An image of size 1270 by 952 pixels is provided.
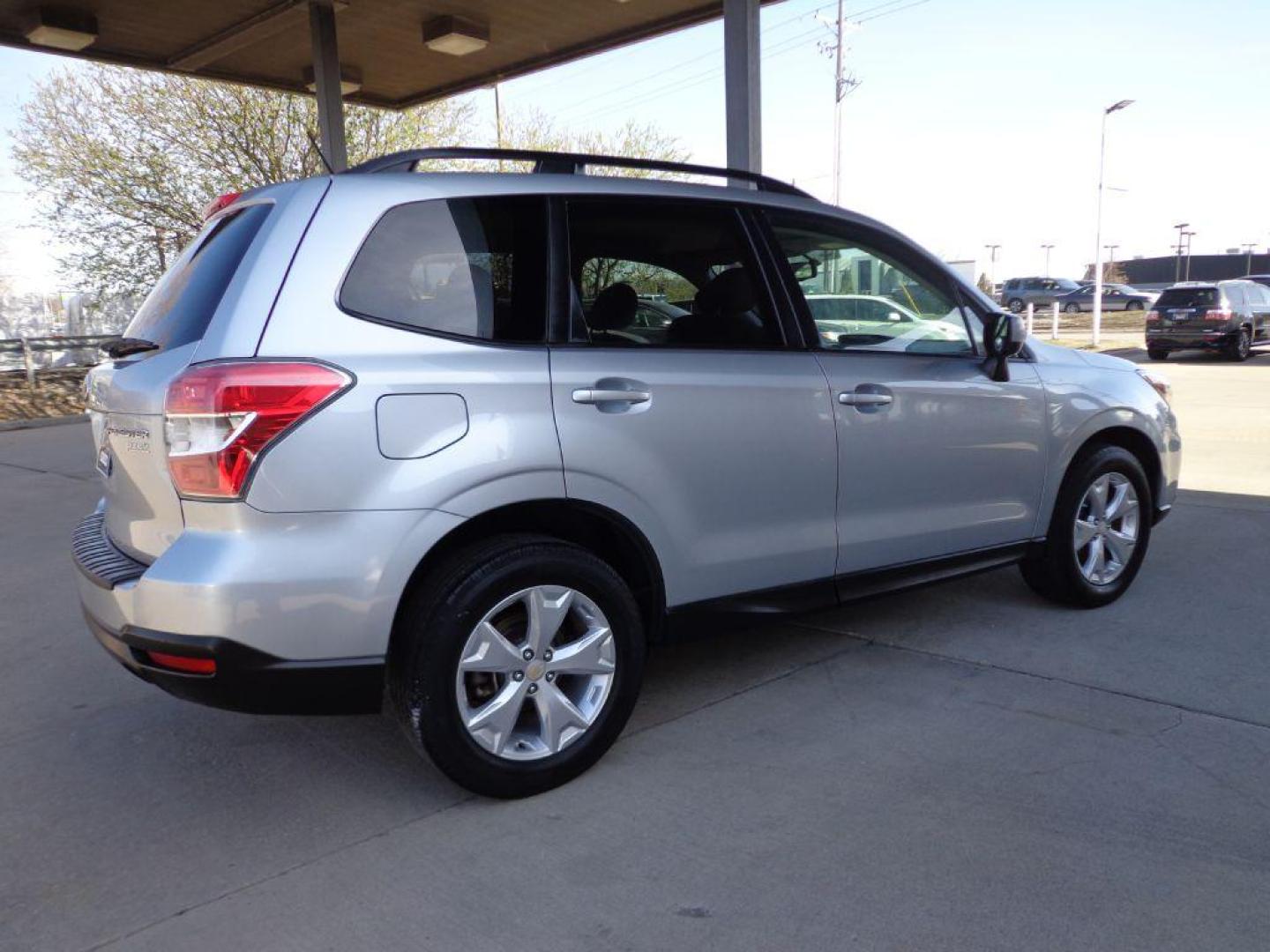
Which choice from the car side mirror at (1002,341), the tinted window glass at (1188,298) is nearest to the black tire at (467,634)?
the car side mirror at (1002,341)

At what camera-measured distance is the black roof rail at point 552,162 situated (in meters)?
3.05

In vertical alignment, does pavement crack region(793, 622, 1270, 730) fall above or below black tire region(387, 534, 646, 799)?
below

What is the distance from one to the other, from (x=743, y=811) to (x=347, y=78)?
36.4 feet

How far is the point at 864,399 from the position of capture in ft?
12.0

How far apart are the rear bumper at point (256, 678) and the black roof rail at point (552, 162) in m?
1.37

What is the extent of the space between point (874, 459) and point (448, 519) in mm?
1672

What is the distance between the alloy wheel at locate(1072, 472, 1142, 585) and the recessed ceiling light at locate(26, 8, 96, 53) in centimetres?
937

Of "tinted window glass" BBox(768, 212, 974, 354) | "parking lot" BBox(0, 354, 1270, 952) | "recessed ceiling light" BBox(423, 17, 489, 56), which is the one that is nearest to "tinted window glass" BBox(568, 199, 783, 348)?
"tinted window glass" BBox(768, 212, 974, 354)

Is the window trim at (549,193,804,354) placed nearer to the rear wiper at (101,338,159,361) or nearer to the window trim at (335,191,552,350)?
the window trim at (335,191,552,350)

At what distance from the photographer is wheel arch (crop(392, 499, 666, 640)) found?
2.87 m

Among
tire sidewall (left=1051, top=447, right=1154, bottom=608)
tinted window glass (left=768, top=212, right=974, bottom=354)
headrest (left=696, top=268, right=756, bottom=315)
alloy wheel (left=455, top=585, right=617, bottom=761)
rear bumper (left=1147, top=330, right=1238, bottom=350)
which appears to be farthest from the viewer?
rear bumper (left=1147, top=330, right=1238, bottom=350)

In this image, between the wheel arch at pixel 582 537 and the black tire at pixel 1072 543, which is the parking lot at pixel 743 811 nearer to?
the black tire at pixel 1072 543

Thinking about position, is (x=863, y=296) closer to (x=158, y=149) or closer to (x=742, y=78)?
(x=742, y=78)

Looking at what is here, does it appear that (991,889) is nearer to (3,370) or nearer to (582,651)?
(582,651)
